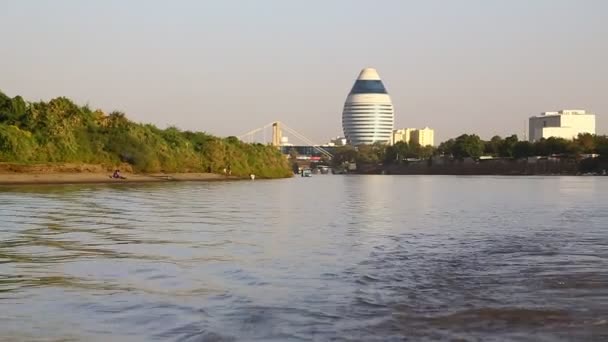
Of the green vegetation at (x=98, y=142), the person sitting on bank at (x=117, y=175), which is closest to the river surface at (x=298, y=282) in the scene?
the green vegetation at (x=98, y=142)

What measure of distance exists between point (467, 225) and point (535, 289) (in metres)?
11.0

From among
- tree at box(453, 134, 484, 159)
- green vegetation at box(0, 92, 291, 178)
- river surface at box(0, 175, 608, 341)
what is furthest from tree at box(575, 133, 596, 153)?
river surface at box(0, 175, 608, 341)

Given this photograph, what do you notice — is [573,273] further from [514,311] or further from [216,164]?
[216,164]

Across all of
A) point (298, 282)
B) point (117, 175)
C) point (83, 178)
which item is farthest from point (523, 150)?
point (298, 282)

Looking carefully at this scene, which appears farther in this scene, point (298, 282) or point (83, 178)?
point (83, 178)

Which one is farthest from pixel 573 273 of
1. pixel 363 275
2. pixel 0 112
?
pixel 0 112

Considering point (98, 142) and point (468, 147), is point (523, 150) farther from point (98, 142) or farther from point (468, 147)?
point (98, 142)

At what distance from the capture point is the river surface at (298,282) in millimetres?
7137

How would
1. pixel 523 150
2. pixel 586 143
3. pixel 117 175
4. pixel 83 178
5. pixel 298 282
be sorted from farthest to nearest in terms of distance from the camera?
pixel 523 150 → pixel 586 143 → pixel 117 175 → pixel 83 178 → pixel 298 282

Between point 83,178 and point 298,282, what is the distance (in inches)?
1867

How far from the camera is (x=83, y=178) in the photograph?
179 feet

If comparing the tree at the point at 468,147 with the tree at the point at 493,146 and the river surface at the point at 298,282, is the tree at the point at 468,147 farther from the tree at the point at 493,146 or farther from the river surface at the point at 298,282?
the river surface at the point at 298,282

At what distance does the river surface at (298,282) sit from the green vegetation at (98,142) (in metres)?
35.6

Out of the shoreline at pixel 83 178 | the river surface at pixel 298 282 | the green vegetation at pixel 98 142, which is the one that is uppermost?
the green vegetation at pixel 98 142
